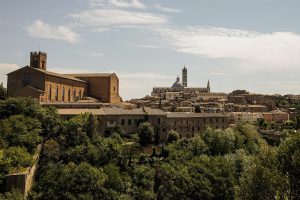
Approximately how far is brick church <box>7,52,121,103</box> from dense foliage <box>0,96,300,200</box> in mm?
12857

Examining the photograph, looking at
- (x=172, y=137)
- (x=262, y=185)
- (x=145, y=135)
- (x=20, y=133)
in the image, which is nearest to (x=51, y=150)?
(x=20, y=133)

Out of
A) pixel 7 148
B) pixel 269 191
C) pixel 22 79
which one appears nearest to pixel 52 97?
pixel 22 79

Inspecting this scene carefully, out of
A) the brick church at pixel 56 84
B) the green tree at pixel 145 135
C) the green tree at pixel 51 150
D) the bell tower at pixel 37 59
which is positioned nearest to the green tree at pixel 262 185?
the green tree at pixel 51 150

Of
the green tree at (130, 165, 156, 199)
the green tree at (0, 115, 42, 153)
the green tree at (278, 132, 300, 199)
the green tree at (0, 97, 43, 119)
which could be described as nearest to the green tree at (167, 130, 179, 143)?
the green tree at (130, 165, 156, 199)

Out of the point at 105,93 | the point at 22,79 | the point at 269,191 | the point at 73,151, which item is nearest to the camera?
the point at 269,191

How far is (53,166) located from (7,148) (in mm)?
4671

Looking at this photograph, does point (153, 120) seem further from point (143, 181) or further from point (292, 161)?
point (292, 161)

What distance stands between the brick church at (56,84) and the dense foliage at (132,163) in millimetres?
12857

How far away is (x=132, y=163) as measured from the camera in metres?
42.2

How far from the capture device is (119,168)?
132ft

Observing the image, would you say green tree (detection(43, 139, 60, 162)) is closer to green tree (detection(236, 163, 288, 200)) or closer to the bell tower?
green tree (detection(236, 163, 288, 200))

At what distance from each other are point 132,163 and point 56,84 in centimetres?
2510

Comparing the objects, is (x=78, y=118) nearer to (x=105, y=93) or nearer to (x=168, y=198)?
(x=168, y=198)

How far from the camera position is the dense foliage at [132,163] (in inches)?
966
